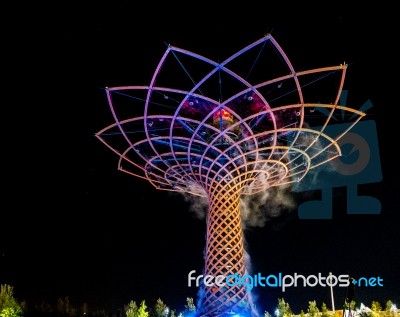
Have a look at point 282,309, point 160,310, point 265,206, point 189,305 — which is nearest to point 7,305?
point 160,310

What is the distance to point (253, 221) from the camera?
3728 centimetres

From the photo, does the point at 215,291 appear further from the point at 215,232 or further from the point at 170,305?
the point at 170,305

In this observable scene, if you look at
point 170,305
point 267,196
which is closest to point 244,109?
point 267,196

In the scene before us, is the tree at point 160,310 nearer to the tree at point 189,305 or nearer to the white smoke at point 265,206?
the tree at point 189,305

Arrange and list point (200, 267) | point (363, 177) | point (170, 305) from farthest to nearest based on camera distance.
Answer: point (170, 305), point (200, 267), point (363, 177)

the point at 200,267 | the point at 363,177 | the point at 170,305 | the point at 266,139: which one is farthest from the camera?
the point at 170,305

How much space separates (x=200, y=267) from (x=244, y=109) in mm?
20833

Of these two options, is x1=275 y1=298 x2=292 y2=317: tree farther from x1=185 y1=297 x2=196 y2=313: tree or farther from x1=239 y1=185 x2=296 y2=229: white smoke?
x1=239 y1=185 x2=296 y2=229: white smoke

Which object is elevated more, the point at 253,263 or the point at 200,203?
the point at 200,203

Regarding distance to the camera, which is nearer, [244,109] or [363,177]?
[244,109]

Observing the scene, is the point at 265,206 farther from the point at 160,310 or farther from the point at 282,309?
the point at 160,310

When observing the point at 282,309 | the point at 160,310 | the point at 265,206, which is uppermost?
the point at 265,206

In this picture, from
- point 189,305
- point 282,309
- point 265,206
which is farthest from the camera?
point 189,305

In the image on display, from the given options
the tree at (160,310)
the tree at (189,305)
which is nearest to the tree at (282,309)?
the tree at (189,305)
